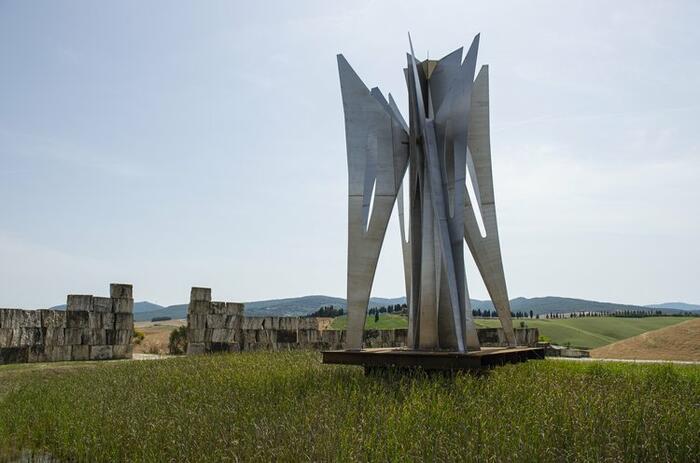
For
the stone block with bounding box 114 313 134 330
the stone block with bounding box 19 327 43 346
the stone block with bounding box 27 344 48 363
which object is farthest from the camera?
the stone block with bounding box 114 313 134 330

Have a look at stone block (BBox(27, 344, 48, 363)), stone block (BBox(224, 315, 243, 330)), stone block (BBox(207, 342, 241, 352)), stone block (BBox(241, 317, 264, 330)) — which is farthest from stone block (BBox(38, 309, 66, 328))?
stone block (BBox(241, 317, 264, 330))

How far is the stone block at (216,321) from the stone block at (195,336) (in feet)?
1.18

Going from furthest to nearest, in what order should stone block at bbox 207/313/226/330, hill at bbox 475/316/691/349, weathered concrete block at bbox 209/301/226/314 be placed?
1. hill at bbox 475/316/691/349
2. weathered concrete block at bbox 209/301/226/314
3. stone block at bbox 207/313/226/330

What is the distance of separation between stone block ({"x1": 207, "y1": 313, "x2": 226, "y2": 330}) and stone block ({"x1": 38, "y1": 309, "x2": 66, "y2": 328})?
14.2 feet

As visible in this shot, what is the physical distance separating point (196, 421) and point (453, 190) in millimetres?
5720

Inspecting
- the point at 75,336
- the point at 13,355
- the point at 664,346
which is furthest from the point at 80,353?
the point at 664,346

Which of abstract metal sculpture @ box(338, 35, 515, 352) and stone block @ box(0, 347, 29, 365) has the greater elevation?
abstract metal sculpture @ box(338, 35, 515, 352)

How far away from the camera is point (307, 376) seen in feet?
34.2

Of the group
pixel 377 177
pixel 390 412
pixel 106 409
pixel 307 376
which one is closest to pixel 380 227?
pixel 377 177

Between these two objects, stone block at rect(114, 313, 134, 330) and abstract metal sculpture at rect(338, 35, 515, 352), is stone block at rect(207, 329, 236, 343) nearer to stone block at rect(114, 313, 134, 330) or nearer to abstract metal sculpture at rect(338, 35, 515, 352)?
stone block at rect(114, 313, 134, 330)

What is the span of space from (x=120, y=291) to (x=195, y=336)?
275 cm

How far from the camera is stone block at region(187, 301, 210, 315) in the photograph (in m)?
19.9

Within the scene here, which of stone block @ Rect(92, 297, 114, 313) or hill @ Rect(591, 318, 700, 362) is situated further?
hill @ Rect(591, 318, 700, 362)

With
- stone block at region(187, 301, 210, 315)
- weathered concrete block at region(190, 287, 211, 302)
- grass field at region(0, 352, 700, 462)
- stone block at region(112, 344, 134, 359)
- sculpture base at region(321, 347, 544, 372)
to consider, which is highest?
weathered concrete block at region(190, 287, 211, 302)
